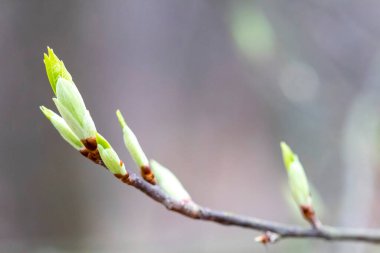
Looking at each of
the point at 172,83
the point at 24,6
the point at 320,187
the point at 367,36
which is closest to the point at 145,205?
the point at 172,83

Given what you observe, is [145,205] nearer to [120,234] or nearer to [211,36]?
[120,234]

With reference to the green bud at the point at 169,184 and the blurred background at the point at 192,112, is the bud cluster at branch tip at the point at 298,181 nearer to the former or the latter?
the green bud at the point at 169,184

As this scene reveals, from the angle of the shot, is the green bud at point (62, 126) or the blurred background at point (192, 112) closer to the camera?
the green bud at point (62, 126)

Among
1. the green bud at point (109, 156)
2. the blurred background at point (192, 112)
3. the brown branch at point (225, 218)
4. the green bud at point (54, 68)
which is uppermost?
the blurred background at point (192, 112)

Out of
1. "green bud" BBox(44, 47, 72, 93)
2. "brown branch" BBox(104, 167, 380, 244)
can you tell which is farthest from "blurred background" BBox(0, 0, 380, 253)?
"green bud" BBox(44, 47, 72, 93)

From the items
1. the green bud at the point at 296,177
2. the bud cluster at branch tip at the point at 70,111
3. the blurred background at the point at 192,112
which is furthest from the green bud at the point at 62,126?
the blurred background at the point at 192,112

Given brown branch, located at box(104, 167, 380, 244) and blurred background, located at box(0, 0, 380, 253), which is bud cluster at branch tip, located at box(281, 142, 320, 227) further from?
blurred background, located at box(0, 0, 380, 253)

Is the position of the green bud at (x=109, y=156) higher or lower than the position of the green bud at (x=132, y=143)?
lower
